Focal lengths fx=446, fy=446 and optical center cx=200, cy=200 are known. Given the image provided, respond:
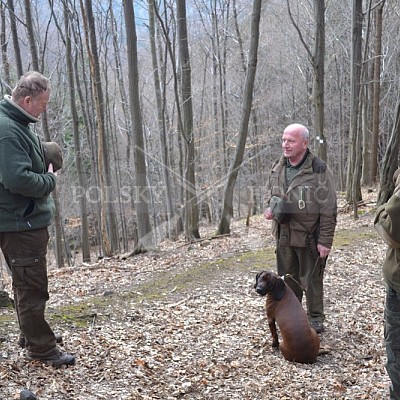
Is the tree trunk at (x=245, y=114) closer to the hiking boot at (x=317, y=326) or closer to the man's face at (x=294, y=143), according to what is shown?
the man's face at (x=294, y=143)

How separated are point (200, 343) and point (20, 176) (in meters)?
2.74

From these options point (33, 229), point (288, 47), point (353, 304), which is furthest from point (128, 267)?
point (288, 47)

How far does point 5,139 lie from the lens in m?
3.21

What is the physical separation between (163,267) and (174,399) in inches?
221

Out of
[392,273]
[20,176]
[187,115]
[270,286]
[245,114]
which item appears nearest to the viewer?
[392,273]

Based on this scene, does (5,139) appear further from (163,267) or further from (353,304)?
(163,267)

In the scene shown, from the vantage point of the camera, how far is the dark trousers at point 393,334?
2922 mm

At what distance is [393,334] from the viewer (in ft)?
9.70

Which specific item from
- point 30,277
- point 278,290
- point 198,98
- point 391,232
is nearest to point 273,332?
point 278,290

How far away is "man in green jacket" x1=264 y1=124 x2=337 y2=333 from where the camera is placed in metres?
4.70

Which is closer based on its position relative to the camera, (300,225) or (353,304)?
(300,225)

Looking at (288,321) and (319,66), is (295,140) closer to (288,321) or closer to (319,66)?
(288,321)

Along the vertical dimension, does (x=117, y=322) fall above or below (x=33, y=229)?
below

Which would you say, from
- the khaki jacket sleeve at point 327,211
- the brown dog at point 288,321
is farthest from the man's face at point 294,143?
the brown dog at point 288,321
